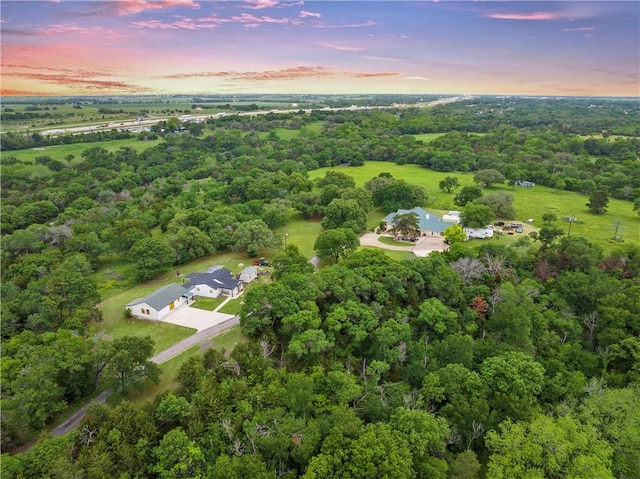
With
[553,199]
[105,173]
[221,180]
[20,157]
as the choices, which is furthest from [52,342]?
[20,157]

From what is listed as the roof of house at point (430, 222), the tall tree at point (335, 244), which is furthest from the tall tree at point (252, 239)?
the roof of house at point (430, 222)

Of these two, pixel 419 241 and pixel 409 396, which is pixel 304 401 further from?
pixel 419 241

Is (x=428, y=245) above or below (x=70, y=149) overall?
below

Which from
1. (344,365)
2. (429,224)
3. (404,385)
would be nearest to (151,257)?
(344,365)

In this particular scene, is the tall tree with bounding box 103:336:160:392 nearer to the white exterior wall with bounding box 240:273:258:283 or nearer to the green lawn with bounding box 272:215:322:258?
the white exterior wall with bounding box 240:273:258:283

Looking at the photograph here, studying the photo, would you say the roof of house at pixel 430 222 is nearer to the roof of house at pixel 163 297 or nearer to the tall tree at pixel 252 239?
the tall tree at pixel 252 239

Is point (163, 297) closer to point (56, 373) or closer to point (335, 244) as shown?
point (56, 373)
